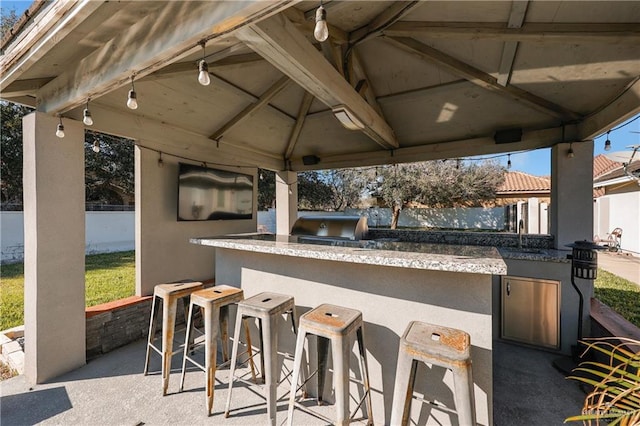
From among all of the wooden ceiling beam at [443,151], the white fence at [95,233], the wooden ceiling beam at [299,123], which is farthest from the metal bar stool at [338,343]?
the white fence at [95,233]

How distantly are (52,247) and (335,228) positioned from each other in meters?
2.82

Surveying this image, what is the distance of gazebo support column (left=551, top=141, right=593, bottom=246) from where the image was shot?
3273 mm

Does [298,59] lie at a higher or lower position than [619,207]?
higher

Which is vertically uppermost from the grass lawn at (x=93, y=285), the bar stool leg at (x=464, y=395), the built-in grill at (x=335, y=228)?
the built-in grill at (x=335, y=228)

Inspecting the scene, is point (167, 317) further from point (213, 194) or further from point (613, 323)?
point (613, 323)

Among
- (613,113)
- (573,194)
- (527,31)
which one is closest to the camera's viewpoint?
(527,31)

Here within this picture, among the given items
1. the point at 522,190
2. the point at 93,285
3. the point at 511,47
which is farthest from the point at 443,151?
the point at 522,190

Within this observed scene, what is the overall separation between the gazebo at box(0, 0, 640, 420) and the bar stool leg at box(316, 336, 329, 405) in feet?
6.48

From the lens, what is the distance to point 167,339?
7.70 ft

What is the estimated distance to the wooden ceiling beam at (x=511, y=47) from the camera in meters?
1.91

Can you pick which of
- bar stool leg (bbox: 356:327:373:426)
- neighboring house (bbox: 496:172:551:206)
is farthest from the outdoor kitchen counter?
neighboring house (bbox: 496:172:551:206)

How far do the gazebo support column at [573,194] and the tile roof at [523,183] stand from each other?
9343 mm

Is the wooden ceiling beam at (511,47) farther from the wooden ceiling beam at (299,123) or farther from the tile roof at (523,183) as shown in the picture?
the tile roof at (523,183)

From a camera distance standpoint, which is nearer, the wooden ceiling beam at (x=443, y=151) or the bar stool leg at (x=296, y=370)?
the bar stool leg at (x=296, y=370)
